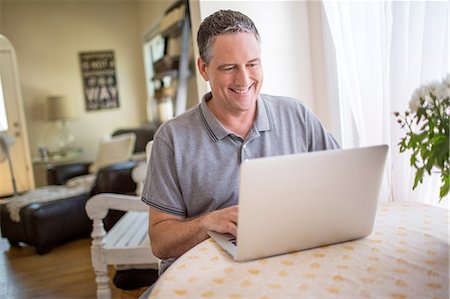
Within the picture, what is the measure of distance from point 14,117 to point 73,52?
1085mm

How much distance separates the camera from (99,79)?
570 centimetres

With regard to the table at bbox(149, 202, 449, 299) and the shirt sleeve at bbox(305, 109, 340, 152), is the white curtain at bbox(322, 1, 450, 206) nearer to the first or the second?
the shirt sleeve at bbox(305, 109, 340, 152)

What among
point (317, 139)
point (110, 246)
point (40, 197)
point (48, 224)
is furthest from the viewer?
point (40, 197)

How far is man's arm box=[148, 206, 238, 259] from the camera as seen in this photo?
41.3 inches

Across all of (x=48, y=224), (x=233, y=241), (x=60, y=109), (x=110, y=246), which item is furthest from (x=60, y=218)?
(x=233, y=241)

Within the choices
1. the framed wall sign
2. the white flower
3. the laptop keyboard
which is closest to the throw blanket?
the framed wall sign

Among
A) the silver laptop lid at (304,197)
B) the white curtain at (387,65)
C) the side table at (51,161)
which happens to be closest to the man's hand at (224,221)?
the silver laptop lid at (304,197)

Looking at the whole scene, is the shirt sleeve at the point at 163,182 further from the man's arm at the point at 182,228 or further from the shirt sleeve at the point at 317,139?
the shirt sleeve at the point at 317,139

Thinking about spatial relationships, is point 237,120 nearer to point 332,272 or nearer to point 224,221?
point 224,221

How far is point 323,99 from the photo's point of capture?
213cm

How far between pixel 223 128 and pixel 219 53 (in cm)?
21

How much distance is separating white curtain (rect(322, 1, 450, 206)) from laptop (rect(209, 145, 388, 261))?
2.41 feet

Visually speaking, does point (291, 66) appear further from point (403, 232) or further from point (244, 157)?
point (403, 232)

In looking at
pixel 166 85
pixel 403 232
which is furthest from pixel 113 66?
pixel 403 232
